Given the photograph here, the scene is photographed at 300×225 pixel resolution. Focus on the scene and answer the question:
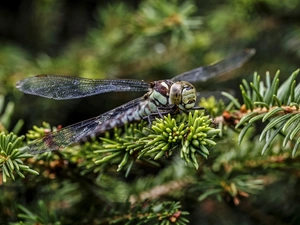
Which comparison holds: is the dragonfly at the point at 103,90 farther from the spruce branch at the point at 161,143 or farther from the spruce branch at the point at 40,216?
the spruce branch at the point at 40,216

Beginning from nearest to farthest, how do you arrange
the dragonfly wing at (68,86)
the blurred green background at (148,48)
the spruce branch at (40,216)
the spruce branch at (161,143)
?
the spruce branch at (161,143) < the spruce branch at (40,216) < the dragonfly wing at (68,86) < the blurred green background at (148,48)

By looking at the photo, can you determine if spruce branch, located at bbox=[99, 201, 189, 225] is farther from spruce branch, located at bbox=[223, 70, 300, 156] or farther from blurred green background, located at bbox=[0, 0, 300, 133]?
blurred green background, located at bbox=[0, 0, 300, 133]

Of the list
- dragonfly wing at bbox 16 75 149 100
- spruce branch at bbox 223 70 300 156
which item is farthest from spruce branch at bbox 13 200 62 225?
spruce branch at bbox 223 70 300 156

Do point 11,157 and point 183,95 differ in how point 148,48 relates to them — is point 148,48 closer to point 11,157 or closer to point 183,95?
point 183,95

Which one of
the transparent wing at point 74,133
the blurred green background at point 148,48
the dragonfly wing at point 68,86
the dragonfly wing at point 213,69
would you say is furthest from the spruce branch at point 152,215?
the blurred green background at point 148,48

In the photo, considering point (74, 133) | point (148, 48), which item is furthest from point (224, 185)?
point (148, 48)

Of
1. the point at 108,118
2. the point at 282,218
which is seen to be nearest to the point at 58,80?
the point at 108,118
